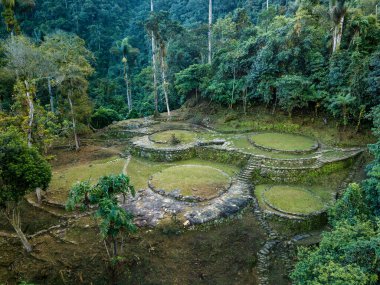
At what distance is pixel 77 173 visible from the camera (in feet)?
64.5

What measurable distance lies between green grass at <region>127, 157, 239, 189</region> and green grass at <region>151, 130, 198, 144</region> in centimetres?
233

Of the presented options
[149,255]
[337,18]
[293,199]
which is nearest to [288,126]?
[337,18]

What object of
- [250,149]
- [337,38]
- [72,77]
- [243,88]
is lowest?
[250,149]

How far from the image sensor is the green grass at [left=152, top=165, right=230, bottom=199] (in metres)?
16.6

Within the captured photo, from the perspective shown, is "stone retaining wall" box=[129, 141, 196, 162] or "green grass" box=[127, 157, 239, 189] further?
"stone retaining wall" box=[129, 141, 196, 162]

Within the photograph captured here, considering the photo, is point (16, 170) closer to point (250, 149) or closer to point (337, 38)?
point (250, 149)

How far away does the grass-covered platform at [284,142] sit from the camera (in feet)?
65.8

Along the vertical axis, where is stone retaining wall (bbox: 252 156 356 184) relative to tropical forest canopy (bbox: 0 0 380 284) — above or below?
below

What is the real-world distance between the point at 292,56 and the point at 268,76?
8.03ft

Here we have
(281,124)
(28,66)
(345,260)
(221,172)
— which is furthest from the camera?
(281,124)

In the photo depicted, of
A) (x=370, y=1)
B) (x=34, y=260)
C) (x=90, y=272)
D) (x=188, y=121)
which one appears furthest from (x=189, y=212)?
(x=370, y=1)

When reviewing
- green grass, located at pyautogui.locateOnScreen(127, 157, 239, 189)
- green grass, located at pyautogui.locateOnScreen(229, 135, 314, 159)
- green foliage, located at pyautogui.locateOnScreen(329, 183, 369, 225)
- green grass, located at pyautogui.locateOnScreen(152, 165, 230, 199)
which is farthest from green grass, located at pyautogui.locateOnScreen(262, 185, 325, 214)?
green foliage, located at pyautogui.locateOnScreen(329, 183, 369, 225)

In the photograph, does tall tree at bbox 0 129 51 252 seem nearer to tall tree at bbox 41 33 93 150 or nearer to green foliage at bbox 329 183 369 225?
tall tree at bbox 41 33 93 150

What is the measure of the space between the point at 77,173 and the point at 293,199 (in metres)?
14.3
